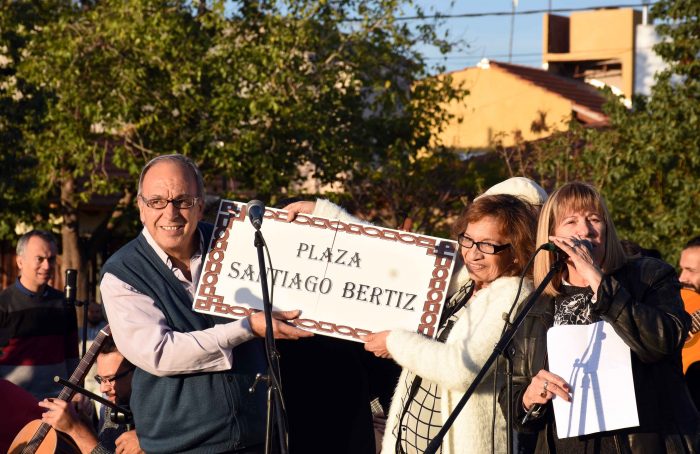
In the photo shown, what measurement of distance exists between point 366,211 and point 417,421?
525 inches

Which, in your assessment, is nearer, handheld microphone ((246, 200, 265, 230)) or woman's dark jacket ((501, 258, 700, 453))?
woman's dark jacket ((501, 258, 700, 453))

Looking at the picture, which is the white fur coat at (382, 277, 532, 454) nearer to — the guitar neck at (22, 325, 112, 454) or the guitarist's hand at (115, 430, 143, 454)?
the guitarist's hand at (115, 430, 143, 454)

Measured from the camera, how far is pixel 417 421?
4434 millimetres

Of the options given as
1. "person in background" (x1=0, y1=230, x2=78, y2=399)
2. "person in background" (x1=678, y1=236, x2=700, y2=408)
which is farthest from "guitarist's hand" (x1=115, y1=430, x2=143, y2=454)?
"person in background" (x1=0, y1=230, x2=78, y2=399)

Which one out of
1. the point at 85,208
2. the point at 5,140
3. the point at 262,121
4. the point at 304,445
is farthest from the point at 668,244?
the point at 85,208

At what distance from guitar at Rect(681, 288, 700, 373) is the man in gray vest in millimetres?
2887

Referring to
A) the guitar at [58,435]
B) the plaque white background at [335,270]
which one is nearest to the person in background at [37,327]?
the guitar at [58,435]

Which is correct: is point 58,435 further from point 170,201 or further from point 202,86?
point 202,86

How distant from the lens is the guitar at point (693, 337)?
6227 mm

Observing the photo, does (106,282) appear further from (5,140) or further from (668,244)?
(5,140)

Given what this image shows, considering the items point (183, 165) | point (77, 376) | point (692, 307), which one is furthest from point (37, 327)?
point (692, 307)

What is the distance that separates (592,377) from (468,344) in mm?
519

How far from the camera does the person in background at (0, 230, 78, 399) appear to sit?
8133 millimetres

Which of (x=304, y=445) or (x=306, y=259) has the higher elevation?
(x=306, y=259)
